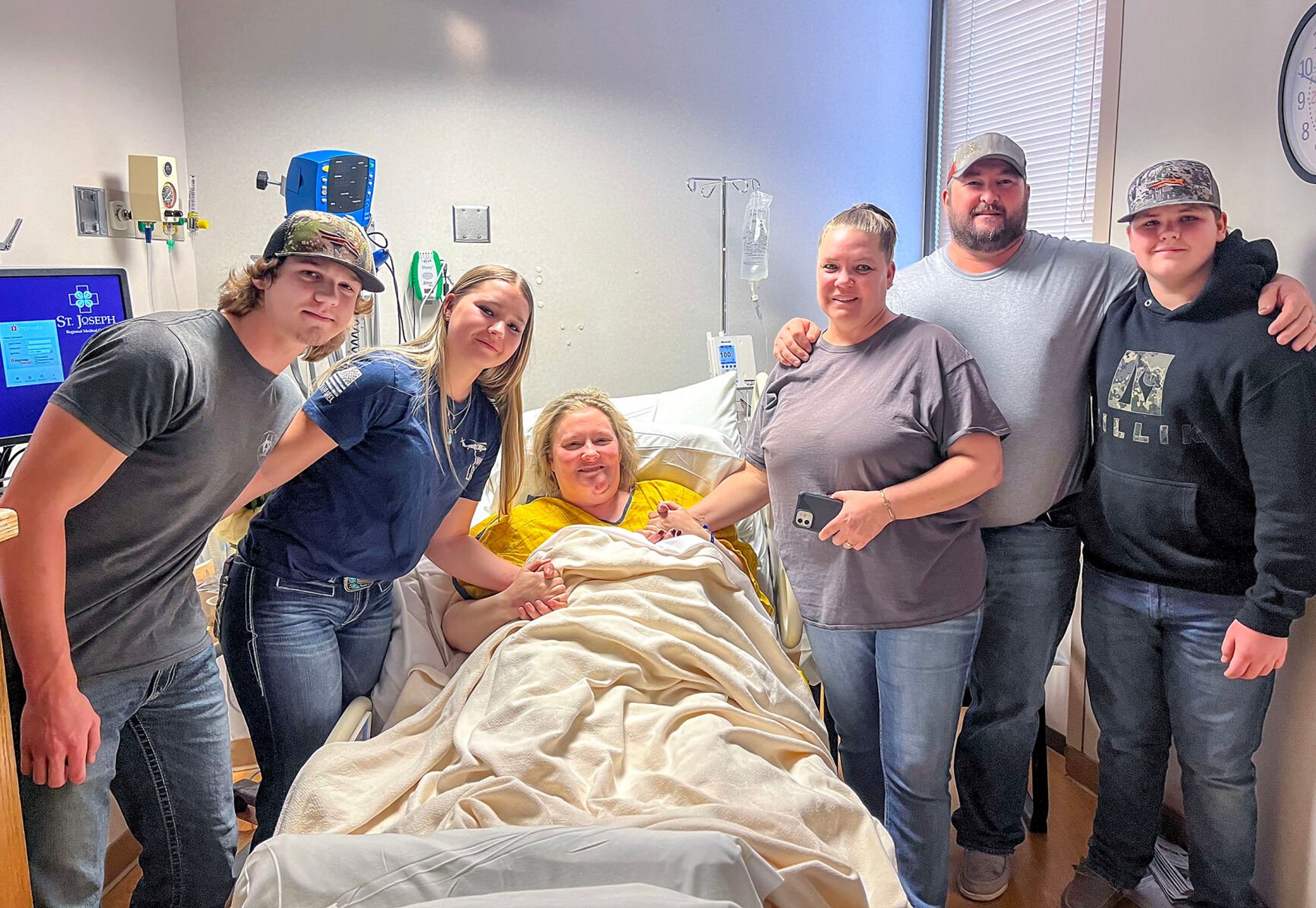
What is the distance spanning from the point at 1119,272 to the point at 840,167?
Answer: 1.69 metres

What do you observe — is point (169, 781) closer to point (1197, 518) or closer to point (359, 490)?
point (359, 490)

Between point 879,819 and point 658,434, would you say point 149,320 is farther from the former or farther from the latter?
point 879,819

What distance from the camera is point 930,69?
3549 mm

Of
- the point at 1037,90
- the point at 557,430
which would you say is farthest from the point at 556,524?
the point at 1037,90

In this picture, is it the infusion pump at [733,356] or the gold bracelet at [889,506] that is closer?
the gold bracelet at [889,506]

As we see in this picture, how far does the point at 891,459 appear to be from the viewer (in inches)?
69.7

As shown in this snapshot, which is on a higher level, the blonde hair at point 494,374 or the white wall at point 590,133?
the white wall at point 590,133

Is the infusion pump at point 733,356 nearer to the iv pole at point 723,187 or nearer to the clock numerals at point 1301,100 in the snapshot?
the iv pole at point 723,187

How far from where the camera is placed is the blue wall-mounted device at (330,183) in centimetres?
252

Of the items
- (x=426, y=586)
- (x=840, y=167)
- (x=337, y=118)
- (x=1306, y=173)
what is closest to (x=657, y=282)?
(x=840, y=167)

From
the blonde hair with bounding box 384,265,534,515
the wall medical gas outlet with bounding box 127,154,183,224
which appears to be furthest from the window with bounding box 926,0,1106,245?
the wall medical gas outlet with bounding box 127,154,183,224

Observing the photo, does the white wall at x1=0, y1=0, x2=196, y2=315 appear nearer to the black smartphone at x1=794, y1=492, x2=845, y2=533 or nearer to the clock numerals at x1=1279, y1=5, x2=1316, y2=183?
the black smartphone at x1=794, y1=492, x2=845, y2=533

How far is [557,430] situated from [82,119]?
1461 millimetres

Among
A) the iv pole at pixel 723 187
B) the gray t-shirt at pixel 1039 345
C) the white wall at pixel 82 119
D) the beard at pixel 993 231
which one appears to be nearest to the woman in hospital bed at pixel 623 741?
the gray t-shirt at pixel 1039 345
